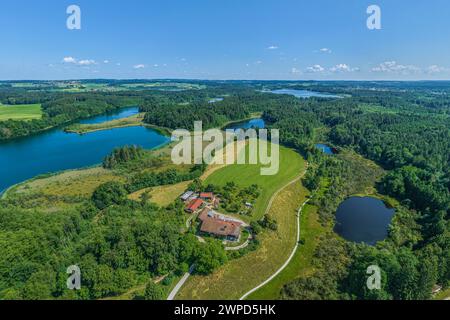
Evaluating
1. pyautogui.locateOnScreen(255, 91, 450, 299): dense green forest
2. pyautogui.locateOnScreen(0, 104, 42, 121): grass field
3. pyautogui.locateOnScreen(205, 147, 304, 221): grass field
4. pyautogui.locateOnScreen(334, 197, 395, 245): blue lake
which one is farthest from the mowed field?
pyautogui.locateOnScreen(0, 104, 42, 121): grass field

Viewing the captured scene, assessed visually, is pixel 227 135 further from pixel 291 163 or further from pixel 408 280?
pixel 408 280

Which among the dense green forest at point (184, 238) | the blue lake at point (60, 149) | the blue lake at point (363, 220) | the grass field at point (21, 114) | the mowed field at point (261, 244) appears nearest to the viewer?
the dense green forest at point (184, 238)

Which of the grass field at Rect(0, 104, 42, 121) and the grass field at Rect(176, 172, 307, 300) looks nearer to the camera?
the grass field at Rect(176, 172, 307, 300)

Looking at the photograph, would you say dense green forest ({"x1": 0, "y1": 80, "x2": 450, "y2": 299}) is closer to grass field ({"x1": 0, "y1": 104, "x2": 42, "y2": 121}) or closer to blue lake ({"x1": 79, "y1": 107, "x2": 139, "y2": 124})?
blue lake ({"x1": 79, "y1": 107, "x2": 139, "y2": 124})

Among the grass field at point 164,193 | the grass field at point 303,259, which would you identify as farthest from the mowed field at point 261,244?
the grass field at point 164,193

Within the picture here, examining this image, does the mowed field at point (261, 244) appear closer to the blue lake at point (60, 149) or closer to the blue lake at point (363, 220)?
the blue lake at point (363, 220)

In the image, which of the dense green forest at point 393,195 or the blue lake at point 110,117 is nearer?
the dense green forest at point 393,195

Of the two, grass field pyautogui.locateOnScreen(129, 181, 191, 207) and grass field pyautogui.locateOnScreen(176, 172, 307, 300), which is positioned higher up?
grass field pyautogui.locateOnScreen(129, 181, 191, 207)
